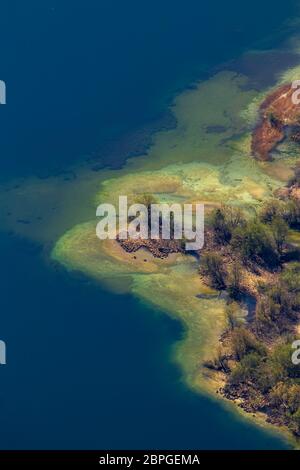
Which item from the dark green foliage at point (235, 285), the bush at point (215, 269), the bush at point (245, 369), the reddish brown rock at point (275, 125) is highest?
the reddish brown rock at point (275, 125)

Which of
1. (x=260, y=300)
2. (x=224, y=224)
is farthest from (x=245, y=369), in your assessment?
(x=224, y=224)

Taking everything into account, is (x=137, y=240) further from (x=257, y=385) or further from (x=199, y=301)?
(x=257, y=385)

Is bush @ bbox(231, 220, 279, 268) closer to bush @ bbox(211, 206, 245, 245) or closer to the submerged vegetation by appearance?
the submerged vegetation

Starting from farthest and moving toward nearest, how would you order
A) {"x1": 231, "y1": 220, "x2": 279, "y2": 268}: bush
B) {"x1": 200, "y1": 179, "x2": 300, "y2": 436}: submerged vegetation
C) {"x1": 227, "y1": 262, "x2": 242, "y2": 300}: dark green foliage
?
{"x1": 231, "y1": 220, "x2": 279, "y2": 268}: bush → {"x1": 227, "y1": 262, "x2": 242, "y2": 300}: dark green foliage → {"x1": 200, "y1": 179, "x2": 300, "y2": 436}: submerged vegetation

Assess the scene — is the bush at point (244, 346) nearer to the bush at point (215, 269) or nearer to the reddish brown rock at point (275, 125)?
the bush at point (215, 269)

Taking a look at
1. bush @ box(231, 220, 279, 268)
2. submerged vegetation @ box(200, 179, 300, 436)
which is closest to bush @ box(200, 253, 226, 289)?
submerged vegetation @ box(200, 179, 300, 436)

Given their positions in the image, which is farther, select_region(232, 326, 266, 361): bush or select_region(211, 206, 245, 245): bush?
select_region(211, 206, 245, 245): bush

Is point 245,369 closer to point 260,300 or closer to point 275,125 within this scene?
point 260,300

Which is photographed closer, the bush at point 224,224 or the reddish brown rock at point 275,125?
the bush at point 224,224

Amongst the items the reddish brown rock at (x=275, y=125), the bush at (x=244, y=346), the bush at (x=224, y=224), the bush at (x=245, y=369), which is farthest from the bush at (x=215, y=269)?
the reddish brown rock at (x=275, y=125)

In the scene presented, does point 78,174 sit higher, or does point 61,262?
point 78,174

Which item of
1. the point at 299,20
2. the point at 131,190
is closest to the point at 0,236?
the point at 131,190
